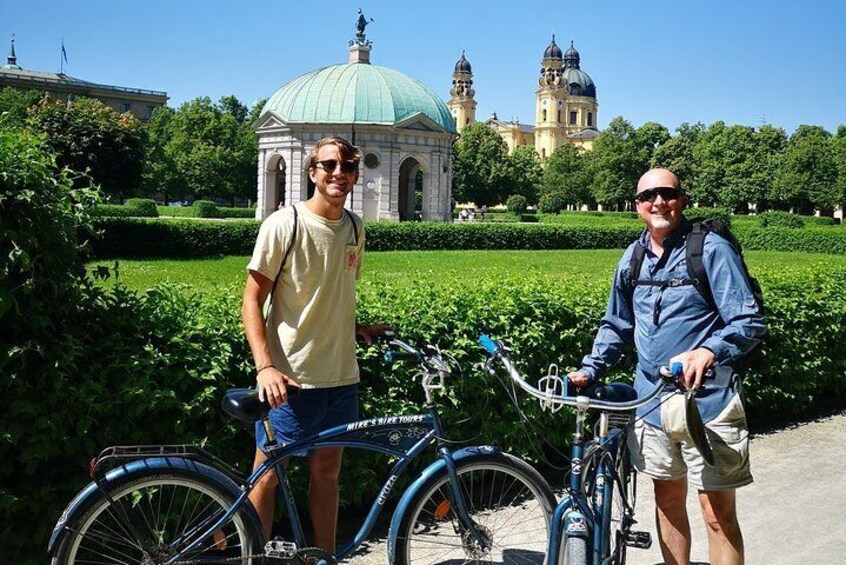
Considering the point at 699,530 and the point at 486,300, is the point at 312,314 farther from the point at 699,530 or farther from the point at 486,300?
the point at 699,530

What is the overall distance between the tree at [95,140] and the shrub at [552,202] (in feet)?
170

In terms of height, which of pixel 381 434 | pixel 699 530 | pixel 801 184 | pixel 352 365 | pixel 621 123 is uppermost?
pixel 621 123

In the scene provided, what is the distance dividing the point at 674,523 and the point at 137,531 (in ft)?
8.49

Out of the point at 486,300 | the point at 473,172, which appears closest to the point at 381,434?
the point at 486,300

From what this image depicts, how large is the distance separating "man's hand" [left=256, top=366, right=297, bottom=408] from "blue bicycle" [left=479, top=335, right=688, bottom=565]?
99 cm

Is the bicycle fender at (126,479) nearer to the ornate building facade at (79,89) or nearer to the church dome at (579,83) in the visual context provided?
the ornate building facade at (79,89)

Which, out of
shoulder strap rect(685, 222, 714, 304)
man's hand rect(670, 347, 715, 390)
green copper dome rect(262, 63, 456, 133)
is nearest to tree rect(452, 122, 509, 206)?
green copper dome rect(262, 63, 456, 133)

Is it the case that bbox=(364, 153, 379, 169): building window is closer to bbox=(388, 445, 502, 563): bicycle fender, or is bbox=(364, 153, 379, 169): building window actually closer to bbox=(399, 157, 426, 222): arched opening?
bbox=(399, 157, 426, 222): arched opening

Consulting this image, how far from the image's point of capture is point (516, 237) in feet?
112

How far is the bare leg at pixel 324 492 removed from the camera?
3.74 meters

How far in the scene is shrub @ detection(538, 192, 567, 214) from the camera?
82188mm

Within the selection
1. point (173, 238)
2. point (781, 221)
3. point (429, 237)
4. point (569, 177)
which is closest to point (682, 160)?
point (569, 177)

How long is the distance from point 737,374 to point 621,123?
A: 277ft

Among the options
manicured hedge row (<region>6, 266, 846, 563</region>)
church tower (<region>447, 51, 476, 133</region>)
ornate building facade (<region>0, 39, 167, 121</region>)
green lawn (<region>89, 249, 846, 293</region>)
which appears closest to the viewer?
manicured hedge row (<region>6, 266, 846, 563</region>)
